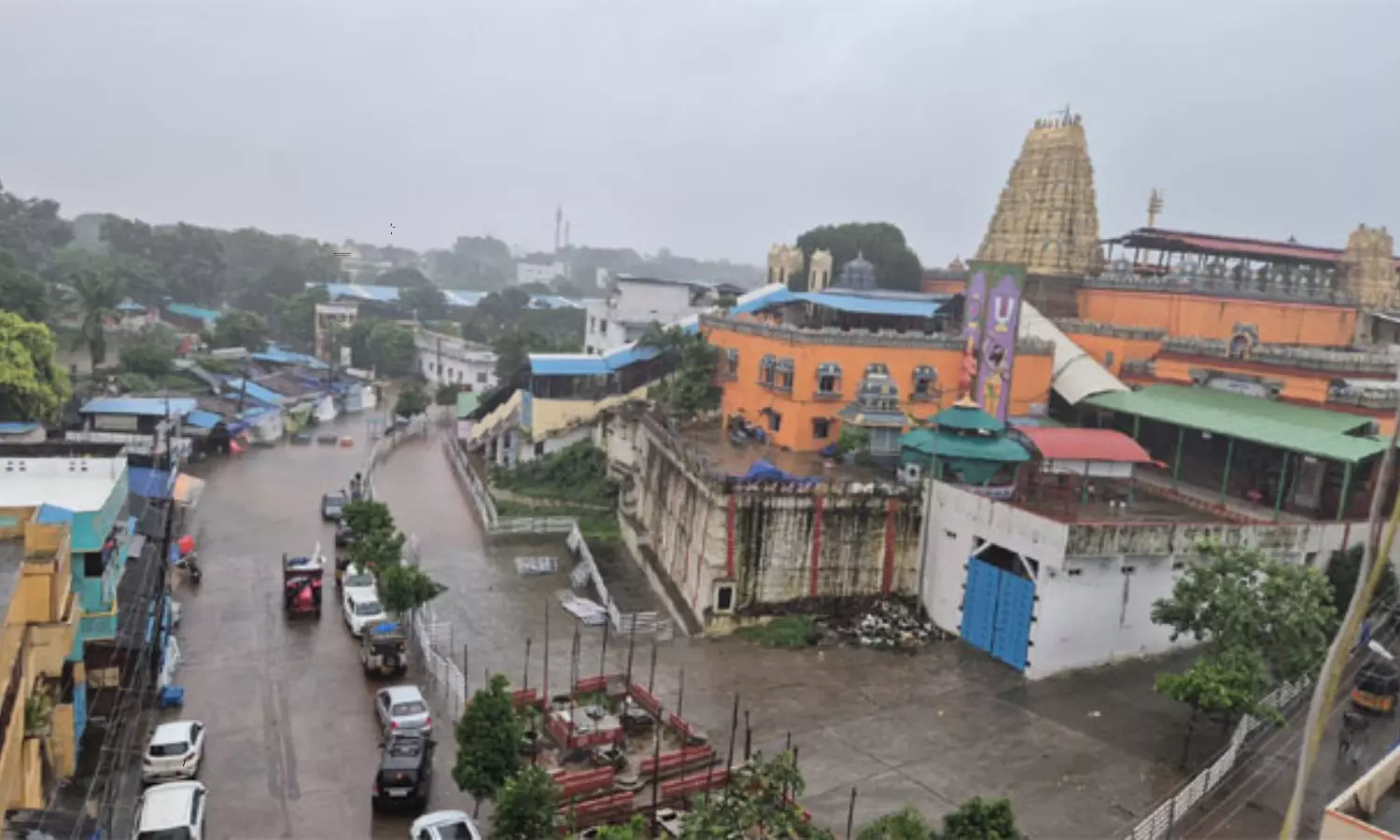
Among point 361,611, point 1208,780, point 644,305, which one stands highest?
point 644,305

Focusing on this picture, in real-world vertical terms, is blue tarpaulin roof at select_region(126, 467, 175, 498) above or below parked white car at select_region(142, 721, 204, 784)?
above

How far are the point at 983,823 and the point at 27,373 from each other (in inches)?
1615

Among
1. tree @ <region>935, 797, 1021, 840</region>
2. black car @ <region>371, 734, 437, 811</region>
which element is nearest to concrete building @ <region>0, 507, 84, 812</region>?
black car @ <region>371, 734, 437, 811</region>

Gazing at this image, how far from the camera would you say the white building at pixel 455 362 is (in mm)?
74812

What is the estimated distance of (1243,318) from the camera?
3947 centimetres

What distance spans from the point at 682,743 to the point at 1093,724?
29.0ft

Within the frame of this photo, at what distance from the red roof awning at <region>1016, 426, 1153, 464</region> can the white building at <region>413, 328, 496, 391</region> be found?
1957 inches

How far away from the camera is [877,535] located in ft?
91.5

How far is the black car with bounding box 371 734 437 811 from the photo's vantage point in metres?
17.4

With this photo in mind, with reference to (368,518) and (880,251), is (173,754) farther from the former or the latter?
(880,251)

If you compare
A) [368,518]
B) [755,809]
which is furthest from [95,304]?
[755,809]

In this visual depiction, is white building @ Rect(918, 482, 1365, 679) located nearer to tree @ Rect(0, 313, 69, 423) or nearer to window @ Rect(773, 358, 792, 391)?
window @ Rect(773, 358, 792, 391)

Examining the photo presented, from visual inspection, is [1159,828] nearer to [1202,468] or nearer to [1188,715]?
[1188,715]

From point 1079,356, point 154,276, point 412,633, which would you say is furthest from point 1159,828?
point 154,276
